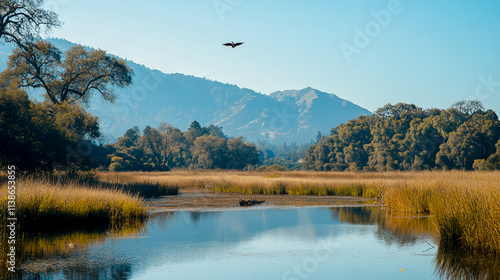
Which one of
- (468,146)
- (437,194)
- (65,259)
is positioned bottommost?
(65,259)

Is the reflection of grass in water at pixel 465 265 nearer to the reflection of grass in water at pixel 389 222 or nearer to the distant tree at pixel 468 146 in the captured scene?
the reflection of grass in water at pixel 389 222

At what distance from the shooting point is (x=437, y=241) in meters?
13.5

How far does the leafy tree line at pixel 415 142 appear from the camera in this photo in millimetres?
60844

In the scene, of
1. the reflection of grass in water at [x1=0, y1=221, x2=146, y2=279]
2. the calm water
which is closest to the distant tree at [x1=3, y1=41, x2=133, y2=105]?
the reflection of grass in water at [x1=0, y1=221, x2=146, y2=279]

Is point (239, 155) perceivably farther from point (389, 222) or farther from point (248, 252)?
point (248, 252)

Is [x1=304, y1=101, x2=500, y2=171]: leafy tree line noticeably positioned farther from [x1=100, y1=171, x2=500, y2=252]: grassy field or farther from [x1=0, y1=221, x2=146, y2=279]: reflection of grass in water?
[x1=0, y1=221, x2=146, y2=279]: reflection of grass in water

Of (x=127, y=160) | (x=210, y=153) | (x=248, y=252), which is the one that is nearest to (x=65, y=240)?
(x=248, y=252)

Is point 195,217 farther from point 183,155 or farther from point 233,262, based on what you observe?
point 183,155

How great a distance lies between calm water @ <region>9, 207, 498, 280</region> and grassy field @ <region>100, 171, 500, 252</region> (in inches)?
37.2

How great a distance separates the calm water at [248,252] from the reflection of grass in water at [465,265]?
64 mm

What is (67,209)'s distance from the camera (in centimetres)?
1587

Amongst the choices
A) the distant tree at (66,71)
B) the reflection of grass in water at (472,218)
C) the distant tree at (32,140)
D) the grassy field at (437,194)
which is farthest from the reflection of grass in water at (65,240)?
the distant tree at (66,71)

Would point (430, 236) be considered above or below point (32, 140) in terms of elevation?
below

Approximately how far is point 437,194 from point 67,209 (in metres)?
13.7
